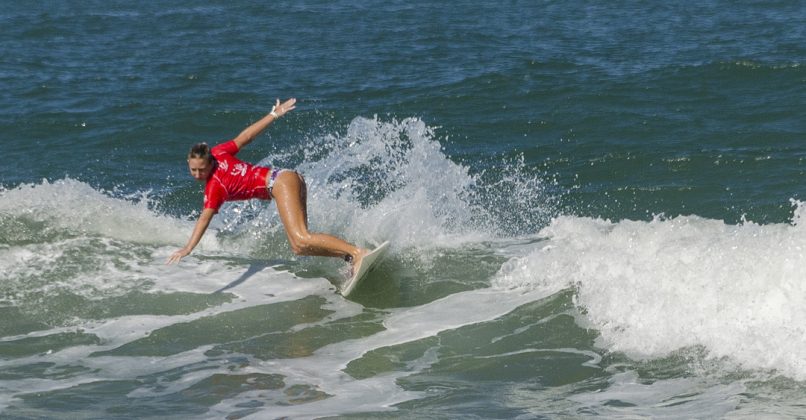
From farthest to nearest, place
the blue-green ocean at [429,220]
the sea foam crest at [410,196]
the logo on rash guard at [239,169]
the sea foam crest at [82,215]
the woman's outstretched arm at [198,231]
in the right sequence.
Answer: the sea foam crest at [82,215] < the sea foam crest at [410,196] < the logo on rash guard at [239,169] < the woman's outstretched arm at [198,231] < the blue-green ocean at [429,220]

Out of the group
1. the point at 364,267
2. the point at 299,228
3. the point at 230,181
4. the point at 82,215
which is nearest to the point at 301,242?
the point at 299,228

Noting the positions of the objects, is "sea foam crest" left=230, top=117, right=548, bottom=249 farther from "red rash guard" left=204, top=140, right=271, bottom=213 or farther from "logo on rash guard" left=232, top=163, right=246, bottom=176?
"logo on rash guard" left=232, top=163, right=246, bottom=176

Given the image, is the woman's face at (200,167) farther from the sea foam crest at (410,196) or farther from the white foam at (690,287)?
the white foam at (690,287)

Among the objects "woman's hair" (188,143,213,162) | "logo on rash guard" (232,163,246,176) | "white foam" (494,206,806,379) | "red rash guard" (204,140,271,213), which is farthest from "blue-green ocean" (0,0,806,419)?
"woman's hair" (188,143,213,162)

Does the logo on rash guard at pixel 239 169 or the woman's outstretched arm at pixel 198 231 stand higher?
the logo on rash guard at pixel 239 169

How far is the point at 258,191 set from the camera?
419 inches

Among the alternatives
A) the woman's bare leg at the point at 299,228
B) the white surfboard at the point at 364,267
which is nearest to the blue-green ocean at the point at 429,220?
the white surfboard at the point at 364,267

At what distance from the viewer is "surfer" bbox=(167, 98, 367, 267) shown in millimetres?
10227

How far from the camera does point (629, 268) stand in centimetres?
979

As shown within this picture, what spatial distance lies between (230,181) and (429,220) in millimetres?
2461

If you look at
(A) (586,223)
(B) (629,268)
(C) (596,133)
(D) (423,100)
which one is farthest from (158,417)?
(D) (423,100)

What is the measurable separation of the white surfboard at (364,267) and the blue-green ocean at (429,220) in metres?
0.15

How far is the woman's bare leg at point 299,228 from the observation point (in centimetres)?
1033

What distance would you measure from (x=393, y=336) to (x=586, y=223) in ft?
10.7
